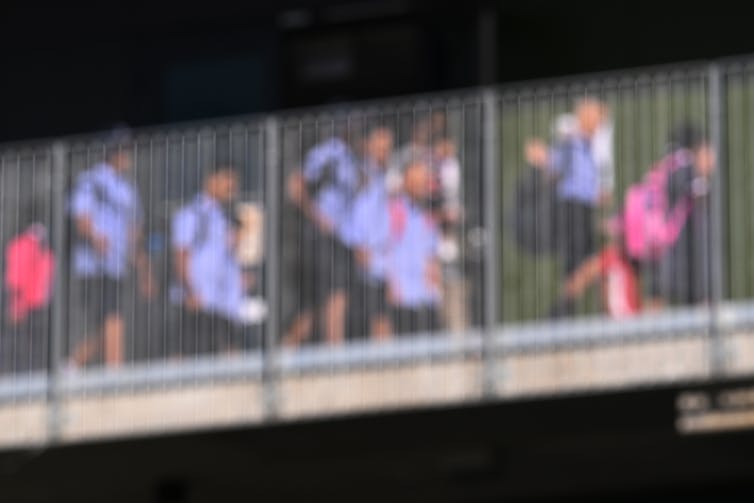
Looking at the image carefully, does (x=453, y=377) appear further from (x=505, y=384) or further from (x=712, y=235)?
(x=712, y=235)

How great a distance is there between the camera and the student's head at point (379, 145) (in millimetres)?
16359

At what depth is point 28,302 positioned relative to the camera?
16906 mm

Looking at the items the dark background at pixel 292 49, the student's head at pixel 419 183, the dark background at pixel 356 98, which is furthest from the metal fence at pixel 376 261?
the dark background at pixel 292 49

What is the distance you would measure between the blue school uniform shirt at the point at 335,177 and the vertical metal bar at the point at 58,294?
1.62 m

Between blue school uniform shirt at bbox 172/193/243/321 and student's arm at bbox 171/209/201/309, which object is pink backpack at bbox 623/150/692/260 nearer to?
blue school uniform shirt at bbox 172/193/243/321

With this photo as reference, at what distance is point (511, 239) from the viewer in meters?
15.9

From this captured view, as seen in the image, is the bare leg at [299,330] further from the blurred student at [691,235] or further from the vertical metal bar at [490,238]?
the blurred student at [691,235]

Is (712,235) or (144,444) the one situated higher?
(712,235)

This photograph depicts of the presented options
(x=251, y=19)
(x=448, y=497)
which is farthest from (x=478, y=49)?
(x=448, y=497)

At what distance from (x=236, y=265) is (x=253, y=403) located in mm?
903

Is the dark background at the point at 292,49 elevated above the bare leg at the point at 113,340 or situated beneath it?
Result: elevated above

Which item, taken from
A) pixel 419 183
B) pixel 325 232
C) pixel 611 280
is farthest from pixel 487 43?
pixel 611 280

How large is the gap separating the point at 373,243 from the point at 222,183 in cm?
111

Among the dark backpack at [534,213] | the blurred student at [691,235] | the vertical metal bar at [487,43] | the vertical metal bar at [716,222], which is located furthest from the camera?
the vertical metal bar at [487,43]
